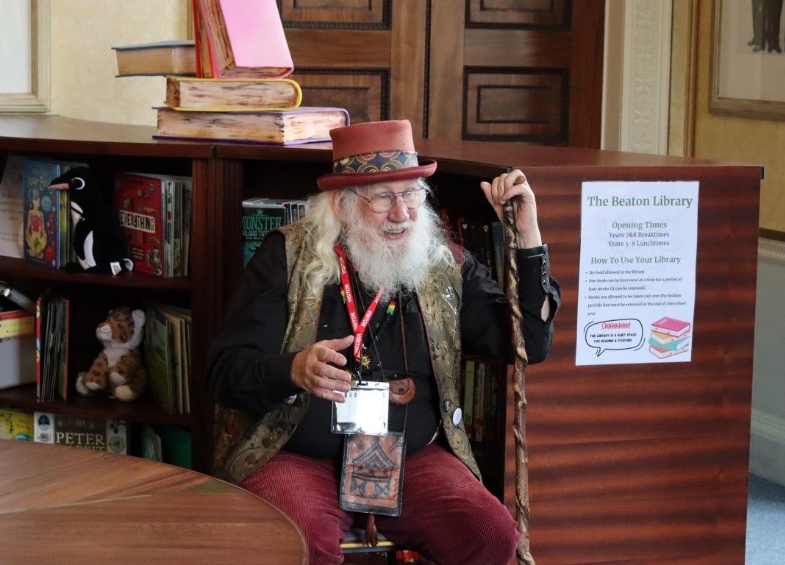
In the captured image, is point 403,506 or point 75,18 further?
point 75,18

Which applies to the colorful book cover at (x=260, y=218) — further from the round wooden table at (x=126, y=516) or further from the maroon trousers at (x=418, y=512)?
the round wooden table at (x=126, y=516)

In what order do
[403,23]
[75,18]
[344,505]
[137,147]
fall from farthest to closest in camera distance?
[403,23], [75,18], [137,147], [344,505]

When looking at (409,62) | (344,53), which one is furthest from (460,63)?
(344,53)

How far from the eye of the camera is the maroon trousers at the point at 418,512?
7.91ft

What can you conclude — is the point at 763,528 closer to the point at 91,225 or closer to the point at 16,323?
the point at 91,225

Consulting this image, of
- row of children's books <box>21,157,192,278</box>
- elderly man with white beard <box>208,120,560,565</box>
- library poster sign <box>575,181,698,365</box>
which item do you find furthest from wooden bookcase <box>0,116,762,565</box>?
row of children's books <box>21,157,192,278</box>

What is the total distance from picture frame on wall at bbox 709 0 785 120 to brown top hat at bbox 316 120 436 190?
187 centimetres

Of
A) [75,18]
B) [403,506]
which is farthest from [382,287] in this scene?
[75,18]

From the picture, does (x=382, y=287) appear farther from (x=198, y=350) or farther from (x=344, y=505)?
(x=198, y=350)

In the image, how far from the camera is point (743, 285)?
8.95 feet

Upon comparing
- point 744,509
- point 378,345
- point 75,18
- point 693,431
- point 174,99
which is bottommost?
point 744,509

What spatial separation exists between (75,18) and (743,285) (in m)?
2.56

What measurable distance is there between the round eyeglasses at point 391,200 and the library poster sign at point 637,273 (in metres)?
0.35

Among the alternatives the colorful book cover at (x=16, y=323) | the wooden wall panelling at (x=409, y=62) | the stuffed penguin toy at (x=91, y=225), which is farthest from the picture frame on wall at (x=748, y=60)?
the colorful book cover at (x=16, y=323)
